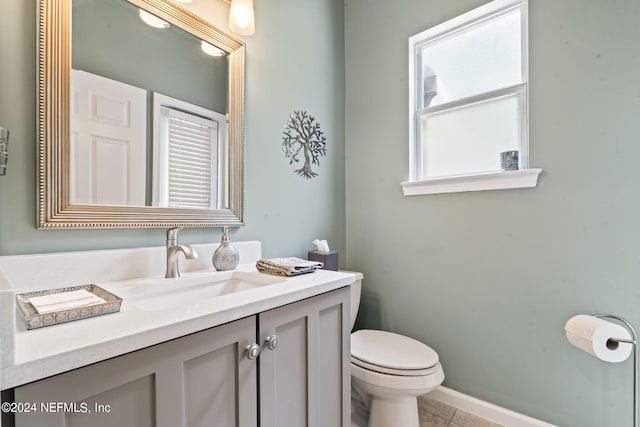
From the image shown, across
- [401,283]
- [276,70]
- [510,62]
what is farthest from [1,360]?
[510,62]

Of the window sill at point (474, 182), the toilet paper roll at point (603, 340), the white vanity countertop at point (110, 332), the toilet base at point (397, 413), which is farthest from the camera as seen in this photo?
the window sill at point (474, 182)

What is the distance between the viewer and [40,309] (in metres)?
0.62

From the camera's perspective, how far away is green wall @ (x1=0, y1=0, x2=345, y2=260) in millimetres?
830

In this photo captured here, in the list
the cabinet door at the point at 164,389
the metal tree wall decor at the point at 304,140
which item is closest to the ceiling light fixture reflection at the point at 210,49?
the metal tree wall decor at the point at 304,140

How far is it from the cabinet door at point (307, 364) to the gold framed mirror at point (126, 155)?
0.61 m

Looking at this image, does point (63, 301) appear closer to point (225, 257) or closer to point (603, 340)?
point (225, 257)

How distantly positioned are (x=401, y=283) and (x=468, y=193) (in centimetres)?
67

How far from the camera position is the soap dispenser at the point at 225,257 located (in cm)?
118

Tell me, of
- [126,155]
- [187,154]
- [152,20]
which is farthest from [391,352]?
[152,20]

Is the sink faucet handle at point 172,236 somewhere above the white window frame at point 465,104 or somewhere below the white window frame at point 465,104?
below

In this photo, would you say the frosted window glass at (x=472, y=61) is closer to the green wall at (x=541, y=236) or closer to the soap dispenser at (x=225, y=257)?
the green wall at (x=541, y=236)

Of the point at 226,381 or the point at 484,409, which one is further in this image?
the point at 484,409

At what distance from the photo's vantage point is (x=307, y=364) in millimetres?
930

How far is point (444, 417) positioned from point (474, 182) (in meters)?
1.26
